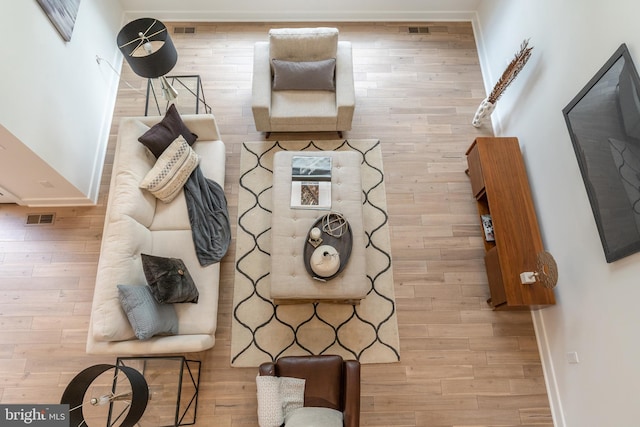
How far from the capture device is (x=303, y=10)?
14.2ft

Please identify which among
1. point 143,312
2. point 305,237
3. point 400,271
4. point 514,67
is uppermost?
point 514,67

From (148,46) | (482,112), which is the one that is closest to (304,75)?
(148,46)

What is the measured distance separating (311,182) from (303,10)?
241cm

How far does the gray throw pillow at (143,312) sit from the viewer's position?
7.94ft

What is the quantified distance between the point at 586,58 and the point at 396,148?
1676mm

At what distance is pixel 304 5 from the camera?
429cm

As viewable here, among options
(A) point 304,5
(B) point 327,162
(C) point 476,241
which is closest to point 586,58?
(C) point 476,241

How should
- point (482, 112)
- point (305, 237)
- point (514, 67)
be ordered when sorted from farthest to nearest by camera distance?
point (482, 112) < point (514, 67) < point (305, 237)

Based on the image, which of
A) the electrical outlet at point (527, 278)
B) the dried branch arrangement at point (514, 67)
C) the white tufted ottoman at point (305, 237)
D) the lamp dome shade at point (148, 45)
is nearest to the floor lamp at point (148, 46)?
the lamp dome shade at point (148, 45)

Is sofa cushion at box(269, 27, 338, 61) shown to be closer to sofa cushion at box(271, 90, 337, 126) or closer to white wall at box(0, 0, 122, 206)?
sofa cushion at box(271, 90, 337, 126)

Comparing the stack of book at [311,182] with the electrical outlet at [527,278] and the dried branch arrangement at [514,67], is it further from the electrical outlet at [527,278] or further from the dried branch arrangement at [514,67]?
the dried branch arrangement at [514,67]

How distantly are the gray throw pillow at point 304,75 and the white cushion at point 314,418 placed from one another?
2687 millimetres

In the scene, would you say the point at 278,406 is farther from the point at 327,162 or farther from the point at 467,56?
the point at 467,56

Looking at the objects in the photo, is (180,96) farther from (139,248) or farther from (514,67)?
(514,67)
